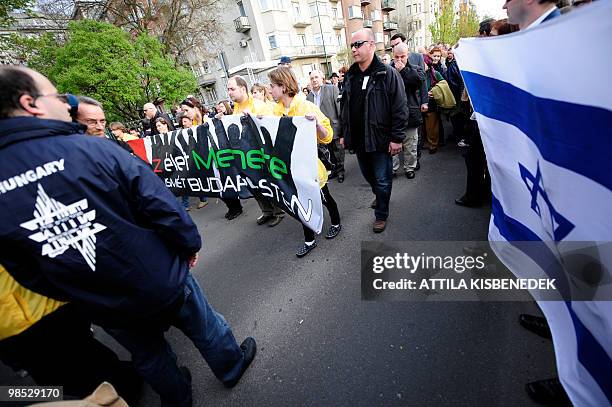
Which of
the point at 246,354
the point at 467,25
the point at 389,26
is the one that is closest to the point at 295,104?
the point at 246,354

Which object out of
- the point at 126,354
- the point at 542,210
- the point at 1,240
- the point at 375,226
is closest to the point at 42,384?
the point at 126,354

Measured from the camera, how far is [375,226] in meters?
3.45

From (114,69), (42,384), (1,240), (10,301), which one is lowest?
(42,384)

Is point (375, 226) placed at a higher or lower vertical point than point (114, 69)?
lower

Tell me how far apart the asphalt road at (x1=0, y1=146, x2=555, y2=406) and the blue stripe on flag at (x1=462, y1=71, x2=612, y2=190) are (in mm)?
1371

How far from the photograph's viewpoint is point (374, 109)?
3020 mm

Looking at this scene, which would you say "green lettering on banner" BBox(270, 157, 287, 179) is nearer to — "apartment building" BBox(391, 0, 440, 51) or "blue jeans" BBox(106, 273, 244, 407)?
"blue jeans" BBox(106, 273, 244, 407)

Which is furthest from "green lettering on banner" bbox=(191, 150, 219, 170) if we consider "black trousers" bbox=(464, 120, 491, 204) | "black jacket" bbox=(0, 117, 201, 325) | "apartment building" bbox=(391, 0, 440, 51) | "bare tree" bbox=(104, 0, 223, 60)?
"apartment building" bbox=(391, 0, 440, 51)

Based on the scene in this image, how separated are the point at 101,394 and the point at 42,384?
4.58ft

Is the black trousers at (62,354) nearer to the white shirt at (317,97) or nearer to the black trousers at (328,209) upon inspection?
the black trousers at (328,209)

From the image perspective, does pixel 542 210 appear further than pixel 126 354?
No

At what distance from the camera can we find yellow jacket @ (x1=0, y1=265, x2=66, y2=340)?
1.45 metres

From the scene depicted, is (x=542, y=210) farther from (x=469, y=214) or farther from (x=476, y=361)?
(x=469, y=214)

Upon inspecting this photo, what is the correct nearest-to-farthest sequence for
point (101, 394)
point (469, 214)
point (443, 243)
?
point (101, 394) < point (443, 243) < point (469, 214)
